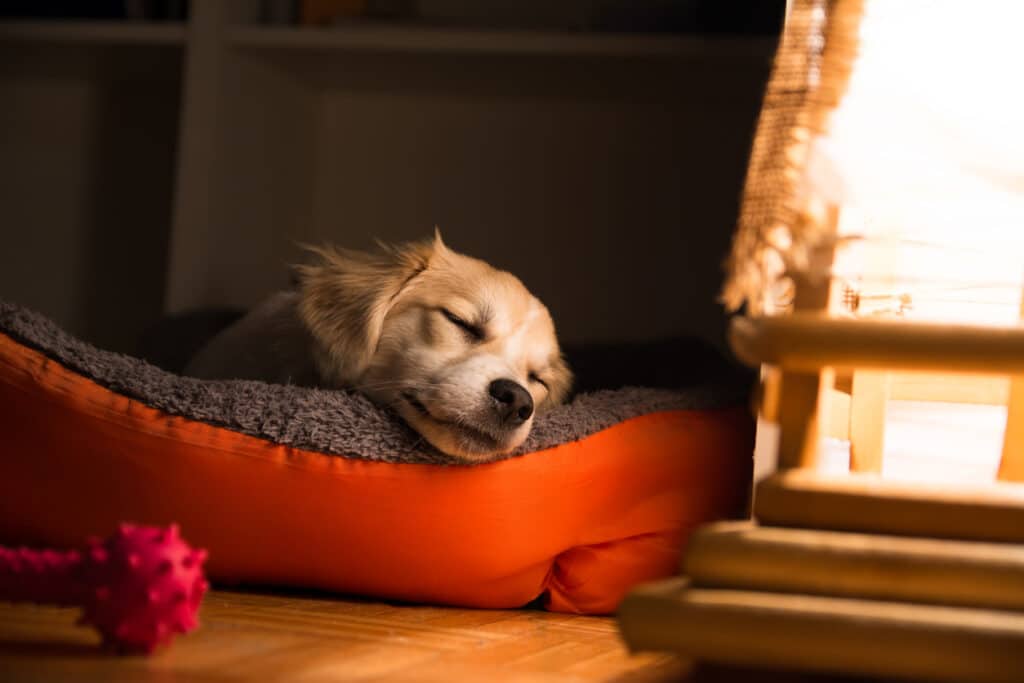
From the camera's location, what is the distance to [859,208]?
1.01m

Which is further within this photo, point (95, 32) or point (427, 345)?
point (95, 32)

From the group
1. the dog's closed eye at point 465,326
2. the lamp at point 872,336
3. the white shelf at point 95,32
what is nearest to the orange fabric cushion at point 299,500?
the dog's closed eye at point 465,326

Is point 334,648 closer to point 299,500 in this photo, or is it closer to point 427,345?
point 299,500

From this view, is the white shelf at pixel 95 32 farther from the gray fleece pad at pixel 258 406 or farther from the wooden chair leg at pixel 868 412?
the wooden chair leg at pixel 868 412

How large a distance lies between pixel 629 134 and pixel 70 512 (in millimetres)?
1896

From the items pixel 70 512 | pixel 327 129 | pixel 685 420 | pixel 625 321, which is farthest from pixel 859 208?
pixel 327 129

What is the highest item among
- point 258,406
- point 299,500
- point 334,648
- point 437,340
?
point 437,340

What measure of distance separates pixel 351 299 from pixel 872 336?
0.95 m

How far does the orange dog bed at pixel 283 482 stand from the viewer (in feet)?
4.30

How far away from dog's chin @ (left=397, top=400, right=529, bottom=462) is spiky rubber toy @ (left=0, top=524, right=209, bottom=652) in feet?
1.51

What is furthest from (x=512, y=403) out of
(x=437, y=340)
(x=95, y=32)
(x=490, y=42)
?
(x=95, y=32)

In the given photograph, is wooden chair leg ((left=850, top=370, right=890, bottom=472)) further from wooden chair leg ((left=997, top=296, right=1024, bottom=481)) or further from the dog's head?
the dog's head

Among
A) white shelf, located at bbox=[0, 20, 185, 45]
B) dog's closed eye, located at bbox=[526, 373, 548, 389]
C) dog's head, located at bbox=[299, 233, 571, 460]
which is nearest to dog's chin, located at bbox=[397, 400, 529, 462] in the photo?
dog's head, located at bbox=[299, 233, 571, 460]

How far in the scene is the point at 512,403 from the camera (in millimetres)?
1392
